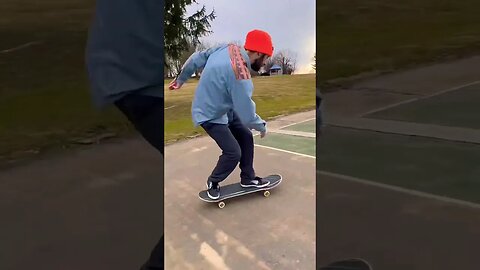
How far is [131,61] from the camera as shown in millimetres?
1640

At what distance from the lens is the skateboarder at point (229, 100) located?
6.88 ft

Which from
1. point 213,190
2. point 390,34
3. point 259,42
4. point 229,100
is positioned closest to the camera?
point 390,34

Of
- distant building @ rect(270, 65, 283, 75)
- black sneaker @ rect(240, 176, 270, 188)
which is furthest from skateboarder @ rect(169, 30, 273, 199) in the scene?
distant building @ rect(270, 65, 283, 75)

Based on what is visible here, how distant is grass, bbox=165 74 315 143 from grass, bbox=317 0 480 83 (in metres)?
0.58

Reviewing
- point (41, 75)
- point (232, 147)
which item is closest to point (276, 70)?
point (232, 147)

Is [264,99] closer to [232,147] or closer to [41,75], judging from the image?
[232,147]

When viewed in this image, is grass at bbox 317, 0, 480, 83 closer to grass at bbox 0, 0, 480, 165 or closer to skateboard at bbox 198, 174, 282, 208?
grass at bbox 0, 0, 480, 165

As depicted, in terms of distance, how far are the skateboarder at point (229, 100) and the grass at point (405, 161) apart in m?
0.62

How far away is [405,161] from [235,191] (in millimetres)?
1073

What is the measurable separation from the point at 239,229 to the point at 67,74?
1.01 m

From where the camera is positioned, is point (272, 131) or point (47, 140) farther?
point (272, 131)

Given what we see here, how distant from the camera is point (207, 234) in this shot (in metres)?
2.03

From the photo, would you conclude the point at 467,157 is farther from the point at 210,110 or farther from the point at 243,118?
the point at 210,110

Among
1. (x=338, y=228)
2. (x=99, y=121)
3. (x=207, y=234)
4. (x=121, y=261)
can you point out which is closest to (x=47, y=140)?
(x=99, y=121)
